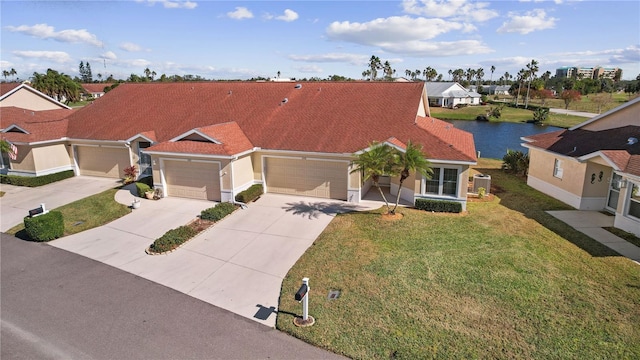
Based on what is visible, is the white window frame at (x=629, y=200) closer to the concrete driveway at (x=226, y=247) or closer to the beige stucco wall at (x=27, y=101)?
the concrete driveway at (x=226, y=247)

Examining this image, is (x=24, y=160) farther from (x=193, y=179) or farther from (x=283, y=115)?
(x=283, y=115)

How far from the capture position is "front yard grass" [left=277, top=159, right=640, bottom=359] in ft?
32.0

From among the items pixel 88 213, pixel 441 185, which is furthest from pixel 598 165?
pixel 88 213

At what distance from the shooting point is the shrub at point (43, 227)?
16.6 m

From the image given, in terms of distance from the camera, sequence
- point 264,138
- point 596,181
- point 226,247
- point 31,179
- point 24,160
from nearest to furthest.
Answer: point 226,247 → point 596,181 → point 264,138 → point 31,179 → point 24,160

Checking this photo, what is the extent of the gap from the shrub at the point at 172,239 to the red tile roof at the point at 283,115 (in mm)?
5695

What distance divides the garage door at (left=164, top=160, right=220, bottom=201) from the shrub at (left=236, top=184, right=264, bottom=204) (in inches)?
63.0

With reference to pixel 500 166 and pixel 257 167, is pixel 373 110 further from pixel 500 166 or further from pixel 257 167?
pixel 500 166

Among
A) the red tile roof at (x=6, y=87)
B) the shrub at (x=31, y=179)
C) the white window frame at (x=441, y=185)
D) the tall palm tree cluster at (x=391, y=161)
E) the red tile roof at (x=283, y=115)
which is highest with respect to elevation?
the red tile roof at (x=6, y=87)

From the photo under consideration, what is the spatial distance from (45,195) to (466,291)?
24.8 meters

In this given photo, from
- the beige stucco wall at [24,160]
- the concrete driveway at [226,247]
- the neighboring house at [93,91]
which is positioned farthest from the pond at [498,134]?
the neighboring house at [93,91]

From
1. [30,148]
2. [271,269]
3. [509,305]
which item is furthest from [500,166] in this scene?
[30,148]

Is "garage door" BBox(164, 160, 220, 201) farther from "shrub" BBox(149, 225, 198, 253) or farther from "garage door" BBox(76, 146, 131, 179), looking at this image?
"garage door" BBox(76, 146, 131, 179)

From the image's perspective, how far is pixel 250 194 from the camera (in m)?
21.5
